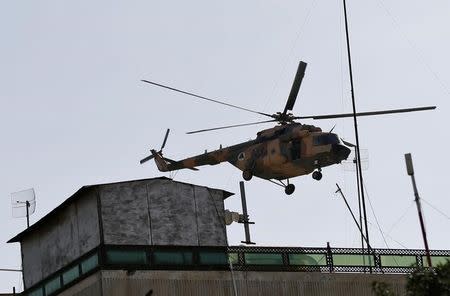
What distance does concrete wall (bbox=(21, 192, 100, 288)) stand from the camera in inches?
1837

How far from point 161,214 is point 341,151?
1789 centimetres

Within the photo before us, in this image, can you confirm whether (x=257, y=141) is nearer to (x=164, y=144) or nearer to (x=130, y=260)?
(x=164, y=144)

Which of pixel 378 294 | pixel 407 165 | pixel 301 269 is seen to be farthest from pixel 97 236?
pixel 378 294

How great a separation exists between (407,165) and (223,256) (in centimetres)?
1019

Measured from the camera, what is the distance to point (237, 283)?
46844mm

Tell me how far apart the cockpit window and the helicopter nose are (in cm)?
37

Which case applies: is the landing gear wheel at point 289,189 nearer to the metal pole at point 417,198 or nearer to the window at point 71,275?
the window at point 71,275

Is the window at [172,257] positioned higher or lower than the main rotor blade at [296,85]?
lower

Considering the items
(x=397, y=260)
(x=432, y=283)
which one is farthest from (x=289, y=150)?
(x=432, y=283)

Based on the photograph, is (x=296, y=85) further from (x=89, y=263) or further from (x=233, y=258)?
(x=89, y=263)

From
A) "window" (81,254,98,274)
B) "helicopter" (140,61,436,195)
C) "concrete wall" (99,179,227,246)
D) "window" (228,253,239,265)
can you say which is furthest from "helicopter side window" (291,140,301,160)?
"window" (81,254,98,274)

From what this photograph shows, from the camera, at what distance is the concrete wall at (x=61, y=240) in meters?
46.7

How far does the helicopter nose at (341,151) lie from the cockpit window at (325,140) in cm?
37

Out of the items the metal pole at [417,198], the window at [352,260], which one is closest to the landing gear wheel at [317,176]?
the window at [352,260]
